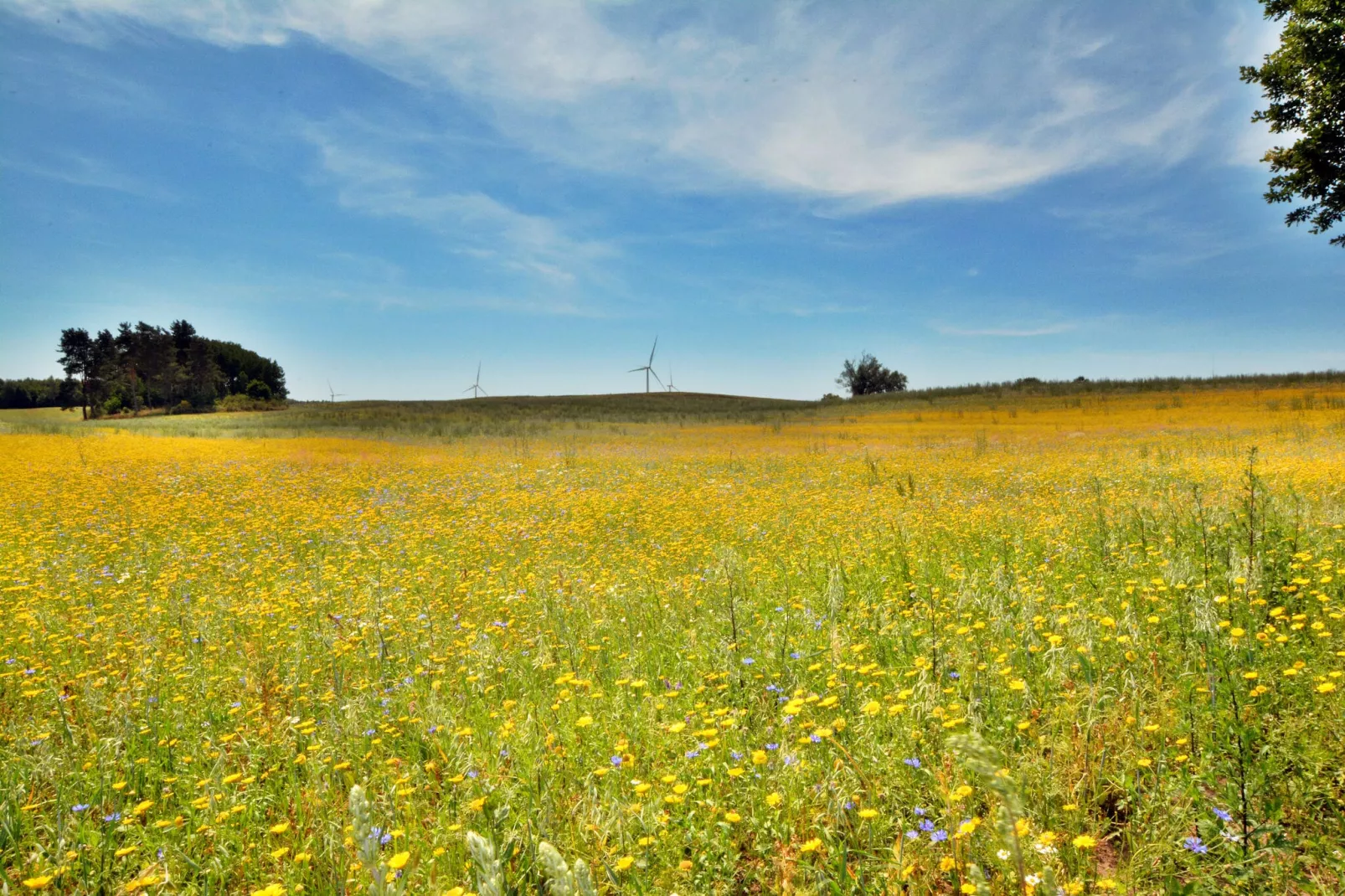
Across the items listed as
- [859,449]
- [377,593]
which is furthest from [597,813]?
[859,449]

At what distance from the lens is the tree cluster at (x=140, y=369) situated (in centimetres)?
8106

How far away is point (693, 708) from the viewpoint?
3561 mm

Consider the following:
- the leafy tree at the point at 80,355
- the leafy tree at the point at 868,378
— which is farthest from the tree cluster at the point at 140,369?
the leafy tree at the point at 868,378

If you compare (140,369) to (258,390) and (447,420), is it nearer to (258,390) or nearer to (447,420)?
(258,390)

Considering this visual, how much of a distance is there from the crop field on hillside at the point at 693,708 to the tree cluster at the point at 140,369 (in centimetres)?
9450

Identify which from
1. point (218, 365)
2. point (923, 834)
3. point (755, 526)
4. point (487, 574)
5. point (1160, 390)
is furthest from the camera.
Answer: point (218, 365)

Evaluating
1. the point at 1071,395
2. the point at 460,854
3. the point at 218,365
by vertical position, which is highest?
the point at 218,365

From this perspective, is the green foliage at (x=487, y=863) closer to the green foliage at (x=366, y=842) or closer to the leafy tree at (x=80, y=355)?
the green foliage at (x=366, y=842)

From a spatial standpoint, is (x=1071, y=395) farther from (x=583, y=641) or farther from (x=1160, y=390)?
(x=583, y=641)

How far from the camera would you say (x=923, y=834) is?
2.58 m

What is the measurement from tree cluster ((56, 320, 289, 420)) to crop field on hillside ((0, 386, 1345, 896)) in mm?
94503

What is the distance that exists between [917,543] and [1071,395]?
43249 millimetres

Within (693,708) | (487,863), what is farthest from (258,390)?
(487,863)

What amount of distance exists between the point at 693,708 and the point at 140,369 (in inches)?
4164
